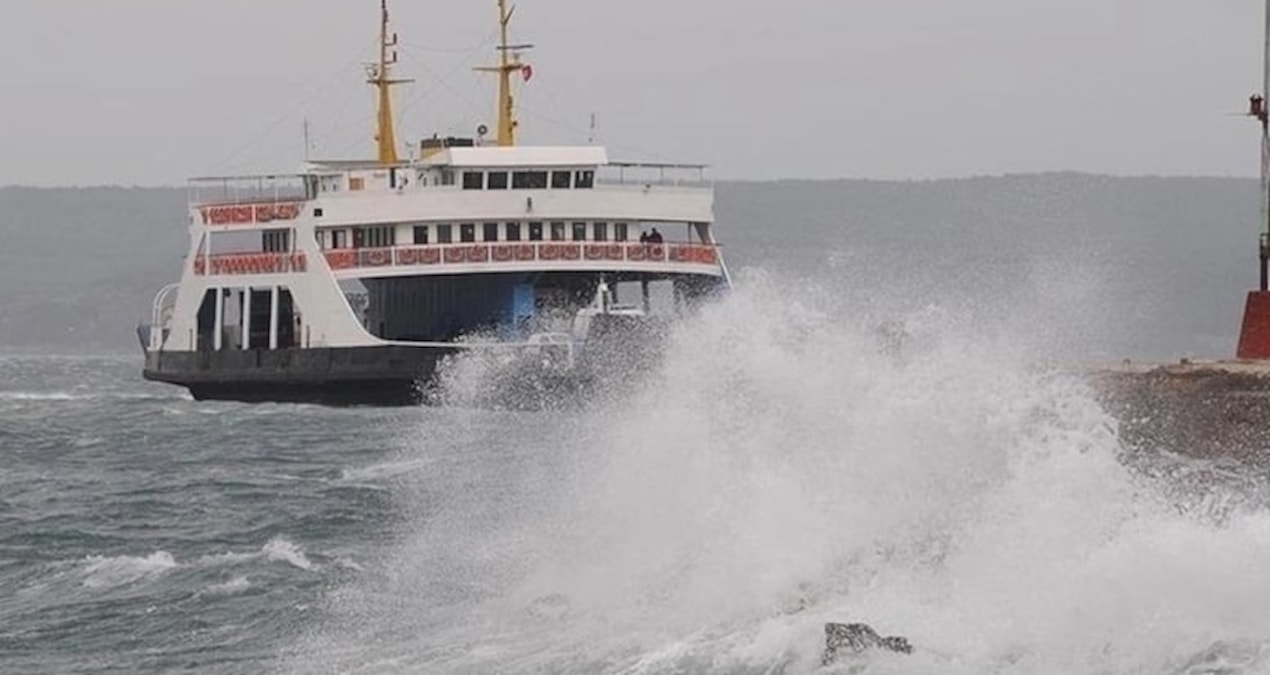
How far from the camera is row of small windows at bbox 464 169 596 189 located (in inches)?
2367

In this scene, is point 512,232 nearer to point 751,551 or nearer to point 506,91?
point 506,91

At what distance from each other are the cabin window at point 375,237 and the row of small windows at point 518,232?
23.1 inches

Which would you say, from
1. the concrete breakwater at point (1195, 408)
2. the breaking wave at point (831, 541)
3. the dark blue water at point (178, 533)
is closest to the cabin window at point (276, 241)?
the dark blue water at point (178, 533)

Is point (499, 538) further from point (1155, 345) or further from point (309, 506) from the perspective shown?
point (1155, 345)

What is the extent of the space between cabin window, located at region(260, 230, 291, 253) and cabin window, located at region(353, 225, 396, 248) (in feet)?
6.65

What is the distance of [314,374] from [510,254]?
4.78 metres

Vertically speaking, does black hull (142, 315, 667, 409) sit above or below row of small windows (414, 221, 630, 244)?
below

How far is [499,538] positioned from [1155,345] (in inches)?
4336

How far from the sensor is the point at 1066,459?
67.6 feet

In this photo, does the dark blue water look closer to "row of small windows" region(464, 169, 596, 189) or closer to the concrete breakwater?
"row of small windows" region(464, 169, 596, 189)

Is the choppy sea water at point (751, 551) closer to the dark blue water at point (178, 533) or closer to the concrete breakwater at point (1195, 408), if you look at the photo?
the dark blue water at point (178, 533)

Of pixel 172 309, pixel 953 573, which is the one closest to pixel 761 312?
pixel 953 573

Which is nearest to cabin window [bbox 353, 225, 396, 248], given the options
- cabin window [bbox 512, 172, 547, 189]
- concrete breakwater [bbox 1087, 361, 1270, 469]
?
cabin window [bbox 512, 172, 547, 189]

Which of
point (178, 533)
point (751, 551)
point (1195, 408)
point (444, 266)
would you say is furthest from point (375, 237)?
point (751, 551)
